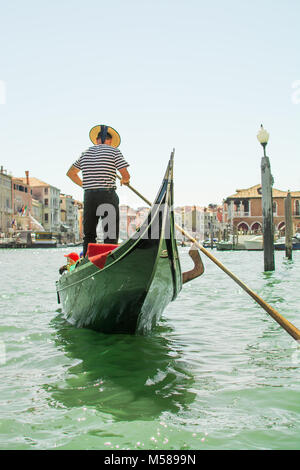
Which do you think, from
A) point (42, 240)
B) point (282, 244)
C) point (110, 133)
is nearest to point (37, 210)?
point (42, 240)

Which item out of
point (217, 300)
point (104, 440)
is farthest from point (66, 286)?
point (217, 300)

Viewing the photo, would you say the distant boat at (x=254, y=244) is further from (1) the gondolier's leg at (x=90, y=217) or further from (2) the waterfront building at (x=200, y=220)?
(2) the waterfront building at (x=200, y=220)

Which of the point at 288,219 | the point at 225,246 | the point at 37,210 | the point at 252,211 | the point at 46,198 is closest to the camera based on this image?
the point at 288,219

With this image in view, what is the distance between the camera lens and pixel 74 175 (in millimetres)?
3492

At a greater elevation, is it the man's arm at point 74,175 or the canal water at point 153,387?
the man's arm at point 74,175

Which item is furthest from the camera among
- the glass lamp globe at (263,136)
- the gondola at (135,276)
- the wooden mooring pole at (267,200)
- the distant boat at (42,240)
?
the distant boat at (42,240)

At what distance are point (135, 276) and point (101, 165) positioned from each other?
0.94m

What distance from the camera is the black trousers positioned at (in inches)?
128

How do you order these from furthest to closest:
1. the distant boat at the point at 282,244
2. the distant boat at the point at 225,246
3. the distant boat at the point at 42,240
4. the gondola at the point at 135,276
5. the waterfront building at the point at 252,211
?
1. the distant boat at the point at 42,240
2. the waterfront building at the point at 252,211
3. the distant boat at the point at 225,246
4. the distant boat at the point at 282,244
5. the gondola at the point at 135,276

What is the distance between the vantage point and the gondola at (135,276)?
2490mm

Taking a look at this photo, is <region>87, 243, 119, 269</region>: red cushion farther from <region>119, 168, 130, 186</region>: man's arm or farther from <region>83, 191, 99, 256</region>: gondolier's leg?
<region>119, 168, 130, 186</region>: man's arm

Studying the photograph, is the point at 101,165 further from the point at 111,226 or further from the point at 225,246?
the point at 225,246

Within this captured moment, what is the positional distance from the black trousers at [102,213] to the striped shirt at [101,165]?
57 millimetres

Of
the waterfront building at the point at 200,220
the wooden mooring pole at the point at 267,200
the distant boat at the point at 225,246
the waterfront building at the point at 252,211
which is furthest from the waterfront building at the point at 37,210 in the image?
the wooden mooring pole at the point at 267,200
